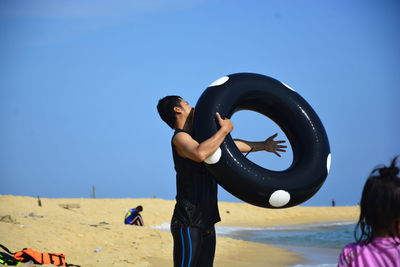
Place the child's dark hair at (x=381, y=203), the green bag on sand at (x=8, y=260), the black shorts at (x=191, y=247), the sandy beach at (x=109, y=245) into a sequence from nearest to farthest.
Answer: the child's dark hair at (x=381, y=203)
the black shorts at (x=191, y=247)
the green bag on sand at (x=8, y=260)
the sandy beach at (x=109, y=245)

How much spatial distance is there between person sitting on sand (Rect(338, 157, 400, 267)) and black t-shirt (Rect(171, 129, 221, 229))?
1683mm

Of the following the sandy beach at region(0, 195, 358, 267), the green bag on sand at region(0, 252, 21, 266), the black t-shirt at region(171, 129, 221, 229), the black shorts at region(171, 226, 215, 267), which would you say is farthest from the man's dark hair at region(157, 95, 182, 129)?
the sandy beach at region(0, 195, 358, 267)

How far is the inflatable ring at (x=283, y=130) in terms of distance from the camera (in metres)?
4.12

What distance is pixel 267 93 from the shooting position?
15.7 ft

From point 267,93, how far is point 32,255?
4.32 meters

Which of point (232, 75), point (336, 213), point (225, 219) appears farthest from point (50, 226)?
point (336, 213)

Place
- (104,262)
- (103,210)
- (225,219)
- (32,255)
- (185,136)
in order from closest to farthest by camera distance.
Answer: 1. (185,136)
2. (32,255)
3. (104,262)
4. (103,210)
5. (225,219)

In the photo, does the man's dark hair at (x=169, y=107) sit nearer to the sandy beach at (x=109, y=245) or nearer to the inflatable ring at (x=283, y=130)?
the inflatable ring at (x=283, y=130)

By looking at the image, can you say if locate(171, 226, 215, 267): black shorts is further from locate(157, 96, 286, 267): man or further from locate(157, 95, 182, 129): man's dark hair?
locate(157, 95, 182, 129): man's dark hair

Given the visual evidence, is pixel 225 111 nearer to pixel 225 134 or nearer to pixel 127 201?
pixel 225 134

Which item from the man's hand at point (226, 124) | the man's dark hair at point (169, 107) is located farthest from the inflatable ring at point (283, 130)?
the man's dark hair at point (169, 107)

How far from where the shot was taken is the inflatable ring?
4.12 metres

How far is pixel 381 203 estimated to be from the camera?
2.21m

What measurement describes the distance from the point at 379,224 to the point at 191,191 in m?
1.86
